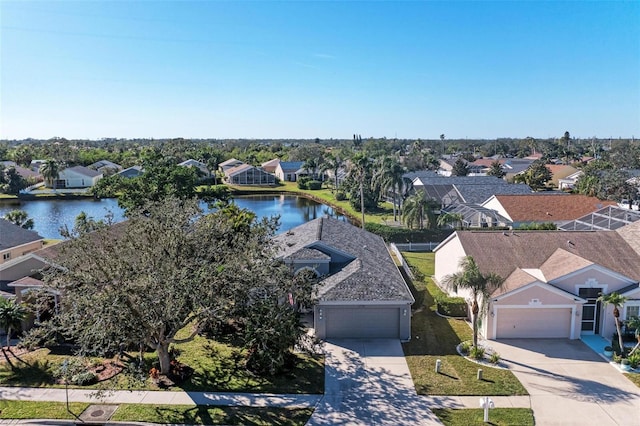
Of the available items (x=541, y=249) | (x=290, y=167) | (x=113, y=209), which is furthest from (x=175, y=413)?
(x=290, y=167)

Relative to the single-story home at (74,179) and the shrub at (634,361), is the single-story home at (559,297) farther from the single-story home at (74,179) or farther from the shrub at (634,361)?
the single-story home at (74,179)

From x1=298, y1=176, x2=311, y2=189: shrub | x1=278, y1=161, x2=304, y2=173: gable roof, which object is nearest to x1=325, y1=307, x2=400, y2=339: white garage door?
x1=298, y1=176, x2=311, y2=189: shrub

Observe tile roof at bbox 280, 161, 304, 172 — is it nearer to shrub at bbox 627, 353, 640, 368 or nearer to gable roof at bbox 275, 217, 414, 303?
gable roof at bbox 275, 217, 414, 303

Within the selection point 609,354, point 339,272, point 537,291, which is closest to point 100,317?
point 339,272

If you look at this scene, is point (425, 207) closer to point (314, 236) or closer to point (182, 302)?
point (314, 236)

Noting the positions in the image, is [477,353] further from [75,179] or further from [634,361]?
[75,179]

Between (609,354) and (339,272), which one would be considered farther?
(339,272)

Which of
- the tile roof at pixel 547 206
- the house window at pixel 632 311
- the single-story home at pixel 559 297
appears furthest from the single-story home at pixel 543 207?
the house window at pixel 632 311
